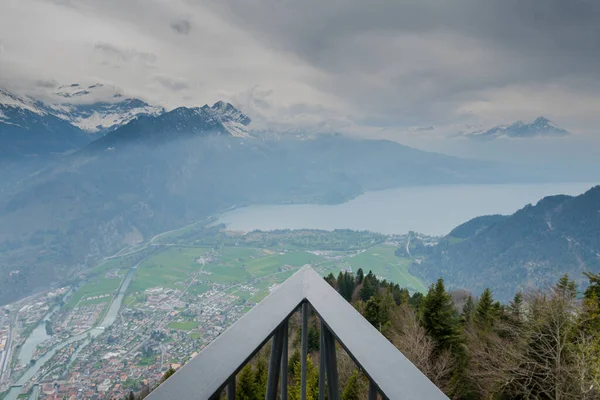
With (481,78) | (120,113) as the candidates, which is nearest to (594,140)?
(481,78)

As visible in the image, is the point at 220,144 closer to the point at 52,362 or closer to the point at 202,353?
the point at 52,362

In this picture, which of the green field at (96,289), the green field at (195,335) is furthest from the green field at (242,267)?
the green field at (195,335)

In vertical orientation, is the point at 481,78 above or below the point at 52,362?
above

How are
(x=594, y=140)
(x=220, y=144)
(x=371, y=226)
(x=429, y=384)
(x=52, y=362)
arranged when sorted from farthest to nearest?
(x=594, y=140), (x=220, y=144), (x=371, y=226), (x=52, y=362), (x=429, y=384)

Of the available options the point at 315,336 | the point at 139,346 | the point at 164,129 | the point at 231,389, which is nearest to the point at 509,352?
the point at 315,336

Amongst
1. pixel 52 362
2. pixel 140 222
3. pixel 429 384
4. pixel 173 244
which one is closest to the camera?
pixel 429 384

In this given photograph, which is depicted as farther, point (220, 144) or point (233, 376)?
point (220, 144)

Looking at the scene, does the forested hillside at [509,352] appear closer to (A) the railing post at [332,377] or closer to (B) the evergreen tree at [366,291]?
(A) the railing post at [332,377]

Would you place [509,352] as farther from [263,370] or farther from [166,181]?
[166,181]
